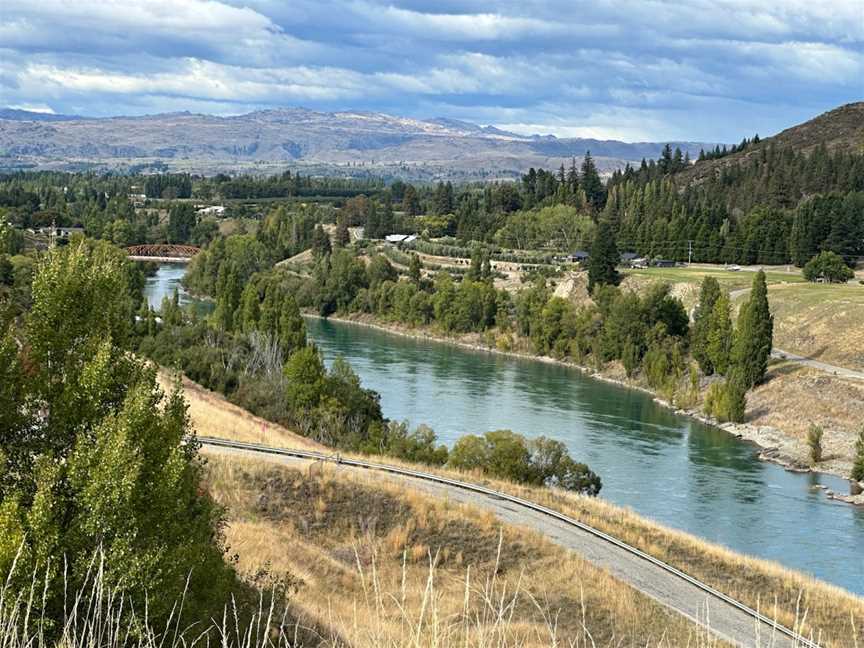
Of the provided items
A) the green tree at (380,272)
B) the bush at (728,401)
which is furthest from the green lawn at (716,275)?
the green tree at (380,272)

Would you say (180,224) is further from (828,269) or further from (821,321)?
(821,321)

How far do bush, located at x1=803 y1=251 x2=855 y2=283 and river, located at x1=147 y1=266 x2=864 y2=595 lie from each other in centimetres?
1918

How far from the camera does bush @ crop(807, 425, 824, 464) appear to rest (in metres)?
39.8

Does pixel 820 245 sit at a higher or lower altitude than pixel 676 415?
higher

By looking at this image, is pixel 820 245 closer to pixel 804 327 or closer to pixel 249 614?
pixel 804 327

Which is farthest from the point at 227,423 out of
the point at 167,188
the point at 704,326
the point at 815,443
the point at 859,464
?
the point at 167,188

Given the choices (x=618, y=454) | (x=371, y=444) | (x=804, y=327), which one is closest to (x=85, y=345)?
(x=371, y=444)

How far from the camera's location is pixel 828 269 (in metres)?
68.6

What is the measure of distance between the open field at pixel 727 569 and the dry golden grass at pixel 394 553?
2.00m

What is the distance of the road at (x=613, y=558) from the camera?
1527cm

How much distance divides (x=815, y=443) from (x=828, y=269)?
105 ft

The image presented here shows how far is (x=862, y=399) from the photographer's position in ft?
150

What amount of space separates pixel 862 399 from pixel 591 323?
2178cm

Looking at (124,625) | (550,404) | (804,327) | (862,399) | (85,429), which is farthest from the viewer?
(804,327)
